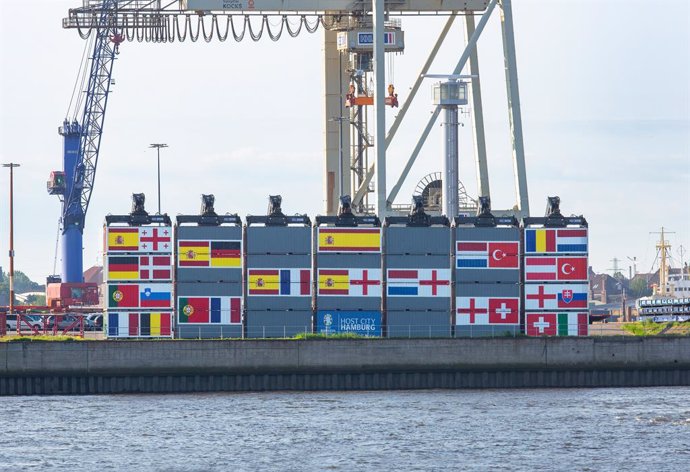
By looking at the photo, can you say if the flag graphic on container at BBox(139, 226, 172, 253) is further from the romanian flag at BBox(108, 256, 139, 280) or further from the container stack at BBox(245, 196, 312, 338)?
the container stack at BBox(245, 196, 312, 338)

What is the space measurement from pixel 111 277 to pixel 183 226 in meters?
5.05

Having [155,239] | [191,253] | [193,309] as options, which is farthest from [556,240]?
Answer: [155,239]

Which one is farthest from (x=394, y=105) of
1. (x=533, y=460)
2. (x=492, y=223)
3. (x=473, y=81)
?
(x=533, y=460)

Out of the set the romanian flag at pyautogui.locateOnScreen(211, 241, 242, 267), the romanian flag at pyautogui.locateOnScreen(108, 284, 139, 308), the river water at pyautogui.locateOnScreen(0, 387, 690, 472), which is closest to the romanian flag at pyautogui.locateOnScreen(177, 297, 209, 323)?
the romanian flag at pyautogui.locateOnScreen(211, 241, 242, 267)

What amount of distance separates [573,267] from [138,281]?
25190mm

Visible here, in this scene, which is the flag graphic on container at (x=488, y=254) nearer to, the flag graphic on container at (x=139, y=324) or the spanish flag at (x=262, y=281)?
the spanish flag at (x=262, y=281)

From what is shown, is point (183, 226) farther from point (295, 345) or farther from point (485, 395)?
point (485, 395)

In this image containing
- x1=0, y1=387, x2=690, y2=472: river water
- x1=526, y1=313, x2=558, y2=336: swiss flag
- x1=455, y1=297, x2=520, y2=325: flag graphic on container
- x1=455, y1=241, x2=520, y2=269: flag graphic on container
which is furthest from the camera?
x1=526, y1=313, x2=558, y2=336: swiss flag

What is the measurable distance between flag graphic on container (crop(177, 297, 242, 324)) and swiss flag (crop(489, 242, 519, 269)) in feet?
48.7

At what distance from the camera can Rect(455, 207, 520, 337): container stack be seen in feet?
345

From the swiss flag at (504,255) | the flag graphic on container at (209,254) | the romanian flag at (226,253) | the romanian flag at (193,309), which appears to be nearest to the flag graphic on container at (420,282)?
the swiss flag at (504,255)

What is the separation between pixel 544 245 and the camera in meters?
106

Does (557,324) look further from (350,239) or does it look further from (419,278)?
(350,239)

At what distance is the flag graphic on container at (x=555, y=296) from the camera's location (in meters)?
106
